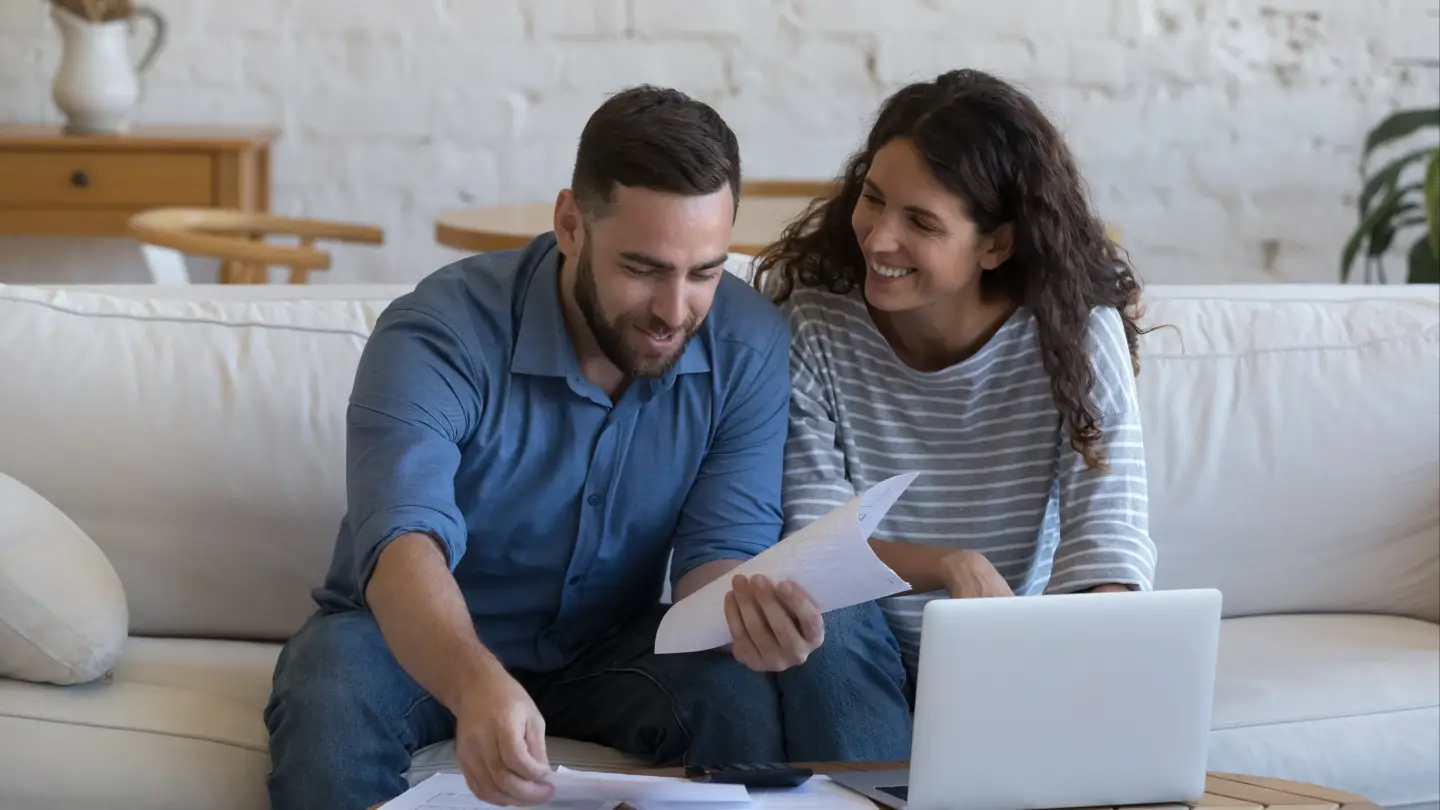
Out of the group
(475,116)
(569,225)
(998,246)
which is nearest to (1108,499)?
(998,246)

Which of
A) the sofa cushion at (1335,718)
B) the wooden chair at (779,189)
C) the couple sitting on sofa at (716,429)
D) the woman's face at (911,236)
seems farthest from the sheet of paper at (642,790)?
the wooden chair at (779,189)

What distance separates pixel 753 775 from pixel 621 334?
18.6 inches

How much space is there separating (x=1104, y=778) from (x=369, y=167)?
2.60 metres

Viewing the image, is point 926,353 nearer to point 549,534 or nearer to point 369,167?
point 549,534

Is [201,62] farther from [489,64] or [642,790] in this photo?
[642,790]

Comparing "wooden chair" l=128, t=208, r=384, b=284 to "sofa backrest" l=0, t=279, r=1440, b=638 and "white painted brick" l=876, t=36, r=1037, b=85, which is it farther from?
"white painted brick" l=876, t=36, r=1037, b=85

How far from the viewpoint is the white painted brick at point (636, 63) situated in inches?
136

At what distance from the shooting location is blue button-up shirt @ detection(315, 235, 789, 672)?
5.21 feet

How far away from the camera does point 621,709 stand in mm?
1613

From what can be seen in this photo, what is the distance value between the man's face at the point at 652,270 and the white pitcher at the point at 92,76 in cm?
201

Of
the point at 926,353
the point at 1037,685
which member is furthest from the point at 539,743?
the point at 926,353

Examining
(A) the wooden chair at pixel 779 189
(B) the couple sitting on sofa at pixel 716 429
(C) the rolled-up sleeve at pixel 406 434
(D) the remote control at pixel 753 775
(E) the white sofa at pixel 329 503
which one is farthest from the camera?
(A) the wooden chair at pixel 779 189

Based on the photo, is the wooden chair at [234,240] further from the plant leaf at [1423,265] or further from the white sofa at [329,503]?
the plant leaf at [1423,265]

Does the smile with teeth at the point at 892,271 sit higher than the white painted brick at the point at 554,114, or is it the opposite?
the white painted brick at the point at 554,114
